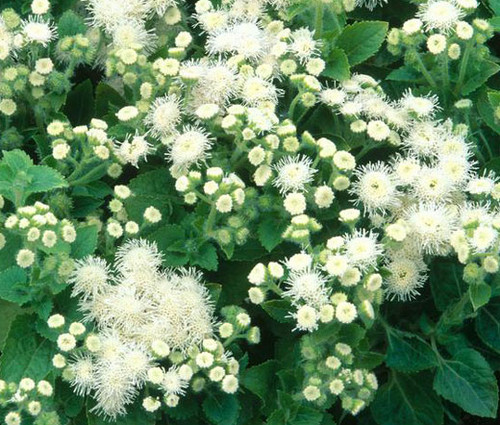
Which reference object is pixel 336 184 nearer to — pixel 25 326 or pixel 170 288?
pixel 170 288

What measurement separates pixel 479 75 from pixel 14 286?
166cm

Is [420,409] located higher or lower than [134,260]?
lower

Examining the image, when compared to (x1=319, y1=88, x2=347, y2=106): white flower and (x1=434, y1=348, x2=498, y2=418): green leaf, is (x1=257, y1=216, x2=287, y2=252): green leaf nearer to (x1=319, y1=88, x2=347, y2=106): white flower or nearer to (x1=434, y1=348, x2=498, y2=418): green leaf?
(x1=319, y1=88, x2=347, y2=106): white flower

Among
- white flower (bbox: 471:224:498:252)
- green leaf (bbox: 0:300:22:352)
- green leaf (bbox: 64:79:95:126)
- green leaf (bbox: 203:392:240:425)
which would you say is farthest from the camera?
green leaf (bbox: 64:79:95:126)

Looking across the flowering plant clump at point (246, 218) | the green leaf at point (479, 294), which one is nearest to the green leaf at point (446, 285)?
the flowering plant clump at point (246, 218)

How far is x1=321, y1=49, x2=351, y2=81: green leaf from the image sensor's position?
287 cm

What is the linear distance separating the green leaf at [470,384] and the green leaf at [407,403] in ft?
0.44

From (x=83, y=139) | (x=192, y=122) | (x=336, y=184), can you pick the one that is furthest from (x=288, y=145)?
(x=83, y=139)

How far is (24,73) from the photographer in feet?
9.14

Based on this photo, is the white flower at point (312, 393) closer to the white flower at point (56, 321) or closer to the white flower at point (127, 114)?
the white flower at point (56, 321)

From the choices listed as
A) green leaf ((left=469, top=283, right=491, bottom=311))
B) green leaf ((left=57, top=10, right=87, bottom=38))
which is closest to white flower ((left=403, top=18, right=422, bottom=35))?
green leaf ((left=469, top=283, right=491, bottom=311))

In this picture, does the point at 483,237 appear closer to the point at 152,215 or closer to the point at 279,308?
the point at 279,308

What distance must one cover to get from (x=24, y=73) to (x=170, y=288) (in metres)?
0.85

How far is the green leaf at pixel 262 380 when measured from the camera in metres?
2.56
